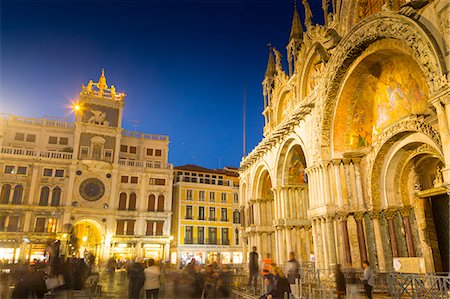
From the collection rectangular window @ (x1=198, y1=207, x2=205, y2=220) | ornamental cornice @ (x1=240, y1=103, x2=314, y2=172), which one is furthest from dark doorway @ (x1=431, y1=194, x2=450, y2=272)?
rectangular window @ (x1=198, y1=207, x2=205, y2=220)

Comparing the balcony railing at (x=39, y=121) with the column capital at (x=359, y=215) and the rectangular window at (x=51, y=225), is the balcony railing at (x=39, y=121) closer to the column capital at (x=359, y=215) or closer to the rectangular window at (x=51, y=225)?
the rectangular window at (x=51, y=225)

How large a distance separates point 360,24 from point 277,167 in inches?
419

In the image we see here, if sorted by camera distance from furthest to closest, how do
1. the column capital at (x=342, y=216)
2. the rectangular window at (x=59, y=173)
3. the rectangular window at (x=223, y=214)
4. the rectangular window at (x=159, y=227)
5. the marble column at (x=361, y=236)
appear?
the rectangular window at (x=223, y=214)
the rectangular window at (x=159, y=227)
the rectangular window at (x=59, y=173)
the column capital at (x=342, y=216)
the marble column at (x=361, y=236)

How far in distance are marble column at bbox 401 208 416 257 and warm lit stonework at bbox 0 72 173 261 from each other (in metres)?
35.8

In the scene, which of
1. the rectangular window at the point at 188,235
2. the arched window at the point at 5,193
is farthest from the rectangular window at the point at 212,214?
the arched window at the point at 5,193

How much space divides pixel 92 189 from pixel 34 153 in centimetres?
795

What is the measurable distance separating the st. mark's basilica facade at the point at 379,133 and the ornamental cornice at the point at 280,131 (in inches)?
3.9

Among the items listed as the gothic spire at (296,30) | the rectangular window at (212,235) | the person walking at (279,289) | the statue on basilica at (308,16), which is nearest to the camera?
the person walking at (279,289)

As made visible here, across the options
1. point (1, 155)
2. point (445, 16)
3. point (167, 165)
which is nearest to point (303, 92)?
point (445, 16)

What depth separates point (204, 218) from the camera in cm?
4897

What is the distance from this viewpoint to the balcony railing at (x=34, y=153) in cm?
4066

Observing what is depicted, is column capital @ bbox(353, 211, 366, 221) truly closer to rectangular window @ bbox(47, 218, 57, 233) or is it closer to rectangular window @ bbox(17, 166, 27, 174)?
rectangular window @ bbox(47, 218, 57, 233)

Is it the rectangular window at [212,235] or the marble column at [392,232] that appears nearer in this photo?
the marble column at [392,232]

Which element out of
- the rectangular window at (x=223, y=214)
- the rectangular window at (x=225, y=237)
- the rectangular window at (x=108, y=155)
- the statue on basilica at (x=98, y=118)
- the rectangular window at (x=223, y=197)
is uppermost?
the statue on basilica at (x=98, y=118)
